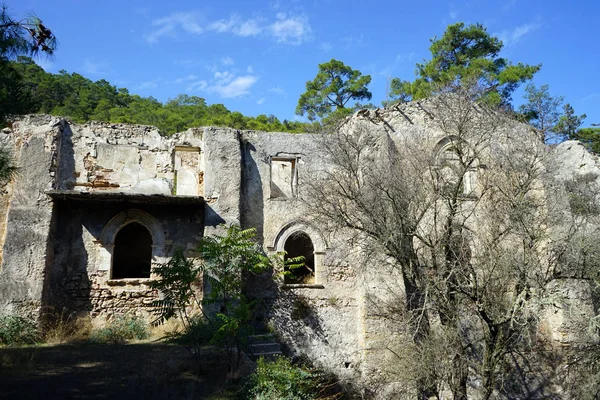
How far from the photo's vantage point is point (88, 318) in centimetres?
1087

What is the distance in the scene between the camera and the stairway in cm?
921

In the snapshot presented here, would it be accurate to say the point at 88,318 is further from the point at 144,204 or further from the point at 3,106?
the point at 3,106

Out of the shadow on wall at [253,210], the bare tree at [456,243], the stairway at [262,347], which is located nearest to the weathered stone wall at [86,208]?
the shadow on wall at [253,210]

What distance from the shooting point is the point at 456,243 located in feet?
31.4

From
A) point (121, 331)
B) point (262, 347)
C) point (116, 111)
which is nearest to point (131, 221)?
point (121, 331)

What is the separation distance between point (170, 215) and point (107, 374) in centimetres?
479

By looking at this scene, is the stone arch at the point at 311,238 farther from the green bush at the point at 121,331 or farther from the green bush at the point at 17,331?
the green bush at the point at 17,331

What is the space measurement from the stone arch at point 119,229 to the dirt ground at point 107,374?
8.20 ft

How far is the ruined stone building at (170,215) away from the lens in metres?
10.8

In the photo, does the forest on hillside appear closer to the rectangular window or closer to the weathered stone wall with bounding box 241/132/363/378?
the rectangular window

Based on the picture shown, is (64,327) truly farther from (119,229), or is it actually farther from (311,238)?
(311,238)

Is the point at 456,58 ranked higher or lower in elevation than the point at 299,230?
higher

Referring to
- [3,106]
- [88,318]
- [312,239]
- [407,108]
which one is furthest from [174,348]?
[407,108]

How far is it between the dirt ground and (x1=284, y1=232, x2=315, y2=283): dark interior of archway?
4.12m
